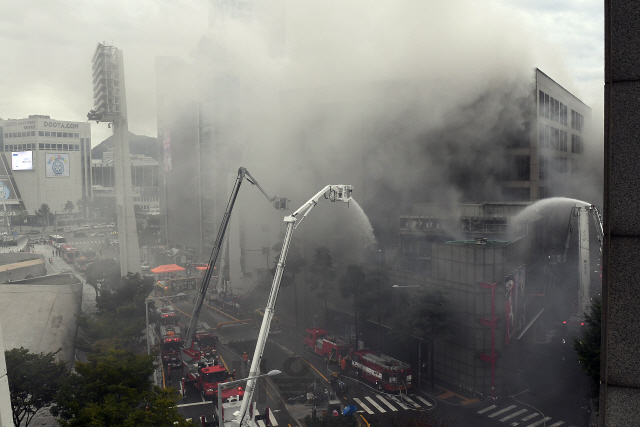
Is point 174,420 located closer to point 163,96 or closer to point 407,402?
point 407,402

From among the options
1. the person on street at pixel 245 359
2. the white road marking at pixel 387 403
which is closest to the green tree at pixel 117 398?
the person on street at pixel 245 359

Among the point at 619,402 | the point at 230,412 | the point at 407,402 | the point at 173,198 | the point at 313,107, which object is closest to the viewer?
the point at 619,402

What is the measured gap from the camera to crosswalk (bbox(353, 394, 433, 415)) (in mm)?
20188

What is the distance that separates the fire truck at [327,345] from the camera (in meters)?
24.8

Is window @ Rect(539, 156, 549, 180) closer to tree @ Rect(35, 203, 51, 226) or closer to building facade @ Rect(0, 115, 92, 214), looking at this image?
building facade @ Rect(0, 115, 92, 214)

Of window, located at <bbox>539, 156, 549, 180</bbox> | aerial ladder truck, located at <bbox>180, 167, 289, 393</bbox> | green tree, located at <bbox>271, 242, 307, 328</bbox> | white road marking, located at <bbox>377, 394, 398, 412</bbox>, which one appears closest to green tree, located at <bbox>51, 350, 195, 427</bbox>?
aerial ladder truck, located at <bbox>180, 167, 289, 393</bbox>

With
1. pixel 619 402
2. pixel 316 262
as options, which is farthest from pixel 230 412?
pixel 316 262

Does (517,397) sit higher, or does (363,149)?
(363,149)

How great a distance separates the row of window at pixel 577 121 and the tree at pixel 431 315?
3141 centimetres

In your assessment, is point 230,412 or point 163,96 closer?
point 230,412

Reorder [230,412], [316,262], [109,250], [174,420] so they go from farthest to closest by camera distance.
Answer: [109,250]
[316,262]
[230,412]
[174,420]

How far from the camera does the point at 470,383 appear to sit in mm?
21922

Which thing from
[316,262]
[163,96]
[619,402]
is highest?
[163,96]

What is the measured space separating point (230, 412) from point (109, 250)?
51036 millimetres
